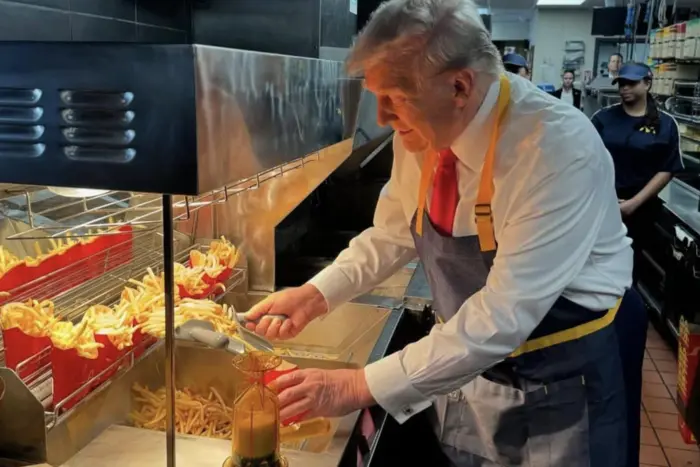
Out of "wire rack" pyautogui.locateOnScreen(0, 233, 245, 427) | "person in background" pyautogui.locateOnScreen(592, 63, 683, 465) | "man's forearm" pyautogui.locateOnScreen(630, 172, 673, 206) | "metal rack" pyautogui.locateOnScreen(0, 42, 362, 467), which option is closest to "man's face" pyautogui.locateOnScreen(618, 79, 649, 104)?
"person in background" pyautogui.locateOnScreen(592, 63, 683, 465)

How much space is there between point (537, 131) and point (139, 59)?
723 millimetres

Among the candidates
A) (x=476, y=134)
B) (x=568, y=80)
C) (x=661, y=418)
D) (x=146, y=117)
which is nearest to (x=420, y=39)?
(x=476, y=134)

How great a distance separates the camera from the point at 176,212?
1542 mm

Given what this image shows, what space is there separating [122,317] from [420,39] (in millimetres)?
707

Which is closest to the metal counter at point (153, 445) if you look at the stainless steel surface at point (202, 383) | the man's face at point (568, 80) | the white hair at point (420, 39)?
the stainless steel surface at point (202, 383)

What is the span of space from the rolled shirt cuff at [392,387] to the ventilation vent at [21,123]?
2.10 feet

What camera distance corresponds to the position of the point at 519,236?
1.11 metres

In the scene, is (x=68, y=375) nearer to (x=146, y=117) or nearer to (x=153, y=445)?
(x=153, y=445)

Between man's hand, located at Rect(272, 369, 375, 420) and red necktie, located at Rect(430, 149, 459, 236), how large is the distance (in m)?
0.34

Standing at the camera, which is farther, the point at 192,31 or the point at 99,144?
the point at 192,31

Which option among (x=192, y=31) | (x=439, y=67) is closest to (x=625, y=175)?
(x=192, y=31)

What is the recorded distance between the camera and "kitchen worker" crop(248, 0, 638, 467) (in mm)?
1066

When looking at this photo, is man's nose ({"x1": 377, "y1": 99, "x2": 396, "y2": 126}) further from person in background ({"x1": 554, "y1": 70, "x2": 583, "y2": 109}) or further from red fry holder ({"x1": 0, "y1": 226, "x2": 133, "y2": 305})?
person in background ({"x1": 554, "y1": 70, "x2": 583, "y2": 109})

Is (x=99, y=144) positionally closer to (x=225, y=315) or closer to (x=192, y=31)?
(x=225, y=315)
